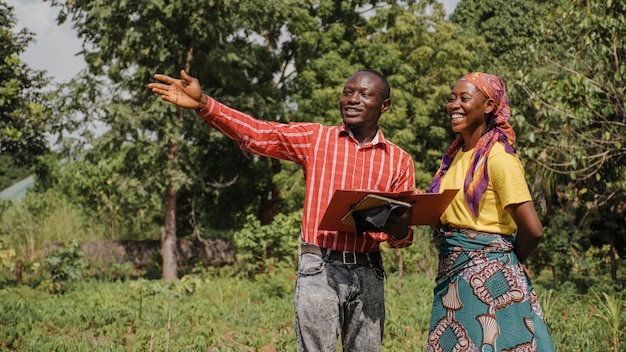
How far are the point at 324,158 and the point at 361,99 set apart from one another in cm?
31

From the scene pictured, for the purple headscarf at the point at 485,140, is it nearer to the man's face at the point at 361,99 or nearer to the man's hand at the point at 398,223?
the man's hand at the point at 398,223

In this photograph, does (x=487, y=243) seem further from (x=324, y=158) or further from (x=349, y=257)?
(x=324, y=158)

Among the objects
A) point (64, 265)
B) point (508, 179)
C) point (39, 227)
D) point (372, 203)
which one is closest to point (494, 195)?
point (508, 179)

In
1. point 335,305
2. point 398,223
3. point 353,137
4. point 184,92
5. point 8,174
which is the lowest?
point 335,305

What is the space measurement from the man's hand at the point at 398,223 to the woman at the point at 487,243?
0.24 metres

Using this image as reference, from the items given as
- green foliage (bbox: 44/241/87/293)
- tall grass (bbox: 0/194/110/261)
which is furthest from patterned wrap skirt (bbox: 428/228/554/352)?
tall grass (bbox: 0/194/110/261)

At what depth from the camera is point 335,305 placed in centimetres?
270

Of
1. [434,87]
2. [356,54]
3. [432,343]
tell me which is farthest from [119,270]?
[432,343]

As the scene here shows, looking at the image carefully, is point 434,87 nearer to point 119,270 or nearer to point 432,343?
point 119,270

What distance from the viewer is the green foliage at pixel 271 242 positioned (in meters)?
10.9

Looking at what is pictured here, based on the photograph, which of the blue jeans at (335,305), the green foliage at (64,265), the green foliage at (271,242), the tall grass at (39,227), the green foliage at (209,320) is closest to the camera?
the blue jeans at (335,305)

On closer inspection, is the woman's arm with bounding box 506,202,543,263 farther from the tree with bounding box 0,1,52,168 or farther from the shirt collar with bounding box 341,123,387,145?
the tree with bounding box 0,1,52,168

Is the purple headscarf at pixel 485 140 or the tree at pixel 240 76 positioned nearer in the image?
the purple headscarf at pixel 485 140

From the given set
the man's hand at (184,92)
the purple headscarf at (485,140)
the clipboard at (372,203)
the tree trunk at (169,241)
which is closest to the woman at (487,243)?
the purple headscarf at (485,140)
